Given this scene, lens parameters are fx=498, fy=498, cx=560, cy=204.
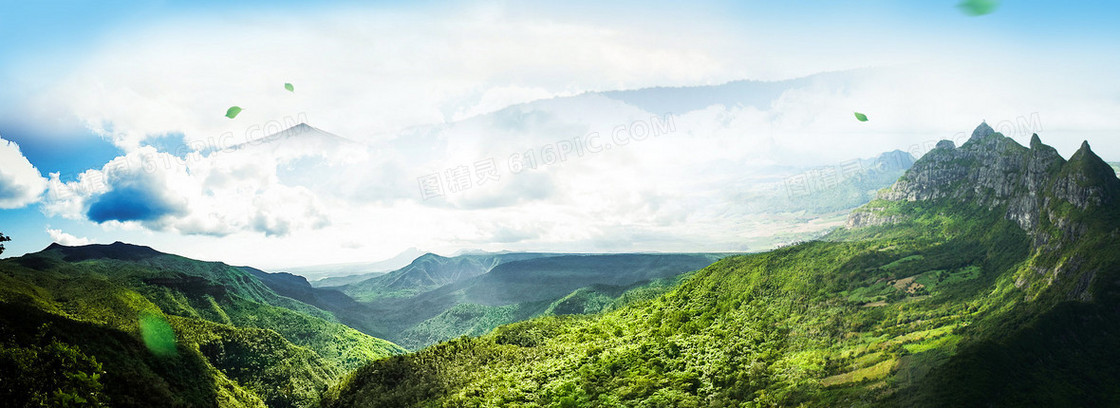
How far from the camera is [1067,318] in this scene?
8981 cm

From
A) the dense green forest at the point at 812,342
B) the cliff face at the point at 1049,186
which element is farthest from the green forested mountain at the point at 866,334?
the cliff face at the point at 1049,186

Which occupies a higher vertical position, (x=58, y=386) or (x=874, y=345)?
(x=58, y=386)

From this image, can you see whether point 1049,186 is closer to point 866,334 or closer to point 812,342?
point 866,334

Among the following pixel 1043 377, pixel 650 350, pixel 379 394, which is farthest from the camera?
pixel 379 394

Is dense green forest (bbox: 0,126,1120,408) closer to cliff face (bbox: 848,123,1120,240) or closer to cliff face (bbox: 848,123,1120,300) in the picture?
cliff face (bbox: 848,123,1120,300)

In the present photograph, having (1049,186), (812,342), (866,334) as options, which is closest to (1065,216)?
(1049,186)

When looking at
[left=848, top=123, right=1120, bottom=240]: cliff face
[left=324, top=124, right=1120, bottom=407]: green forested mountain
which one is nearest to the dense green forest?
[left=324, top=124, right=1120, bottom=407]: green forested mountain

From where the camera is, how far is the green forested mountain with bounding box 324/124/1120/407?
7681 cm

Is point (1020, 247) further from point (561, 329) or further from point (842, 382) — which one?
point (561, 329)

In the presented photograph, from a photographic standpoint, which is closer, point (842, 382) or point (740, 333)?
point (842, 382)

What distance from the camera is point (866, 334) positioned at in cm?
10369

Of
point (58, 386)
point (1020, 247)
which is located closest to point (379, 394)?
point (58, 386)

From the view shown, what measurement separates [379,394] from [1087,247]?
16868cm

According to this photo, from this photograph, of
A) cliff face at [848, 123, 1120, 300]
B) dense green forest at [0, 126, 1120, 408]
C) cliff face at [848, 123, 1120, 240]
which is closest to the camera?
dense green forest at [0, 126, 1120, 408]
